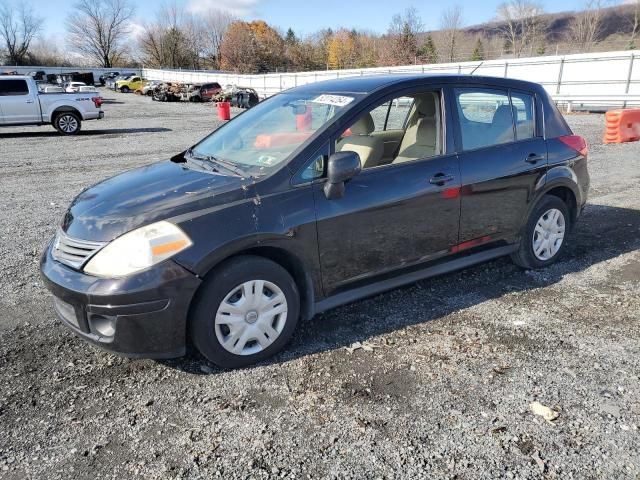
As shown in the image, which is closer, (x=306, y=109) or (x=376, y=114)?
(x=306, y=109)

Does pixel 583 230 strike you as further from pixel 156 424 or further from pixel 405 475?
pixel 156 424

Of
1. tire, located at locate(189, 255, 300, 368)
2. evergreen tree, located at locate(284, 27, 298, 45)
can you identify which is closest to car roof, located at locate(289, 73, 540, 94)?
tire, located at locate(189, 255, 300, 368)

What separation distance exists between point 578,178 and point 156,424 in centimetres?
427

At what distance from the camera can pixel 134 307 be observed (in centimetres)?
274

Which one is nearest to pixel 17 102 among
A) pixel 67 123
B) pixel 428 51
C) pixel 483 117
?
pixel 67 123

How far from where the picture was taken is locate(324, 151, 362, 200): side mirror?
3162mm

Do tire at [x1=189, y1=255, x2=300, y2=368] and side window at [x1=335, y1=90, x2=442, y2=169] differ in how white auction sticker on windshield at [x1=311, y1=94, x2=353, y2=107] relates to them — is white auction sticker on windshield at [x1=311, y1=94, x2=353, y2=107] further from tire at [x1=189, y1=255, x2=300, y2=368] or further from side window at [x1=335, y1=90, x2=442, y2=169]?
tire at [x1=189, y1=255, x2=300, y2=368]

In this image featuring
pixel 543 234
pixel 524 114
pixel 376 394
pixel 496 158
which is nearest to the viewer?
pixel 376 394

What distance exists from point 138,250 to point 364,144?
72.0 inches

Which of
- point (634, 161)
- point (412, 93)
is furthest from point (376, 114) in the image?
point (634, 161)

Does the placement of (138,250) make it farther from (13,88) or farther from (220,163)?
(13,88)

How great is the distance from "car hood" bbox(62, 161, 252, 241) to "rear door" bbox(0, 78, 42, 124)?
15.9m

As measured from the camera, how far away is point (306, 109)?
3773 mm

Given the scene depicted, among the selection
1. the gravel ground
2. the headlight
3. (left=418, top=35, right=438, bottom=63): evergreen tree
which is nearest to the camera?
the gravel ground
